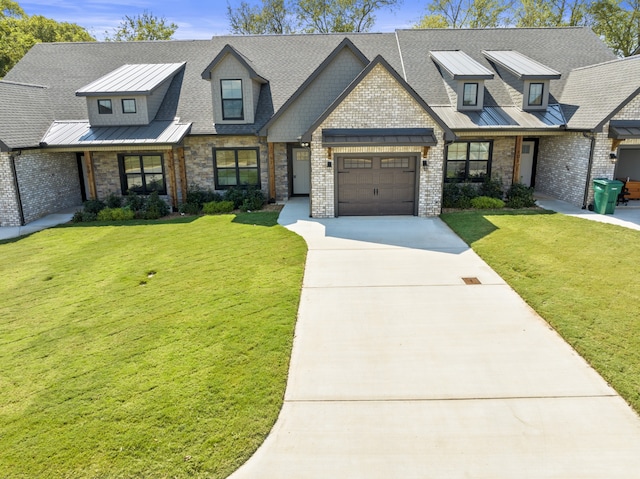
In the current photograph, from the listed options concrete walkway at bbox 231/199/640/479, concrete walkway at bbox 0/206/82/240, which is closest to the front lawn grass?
concrete walkway at bbox 231/199/640/479

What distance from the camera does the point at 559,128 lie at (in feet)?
56.6

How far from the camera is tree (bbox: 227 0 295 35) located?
41188 millimetres

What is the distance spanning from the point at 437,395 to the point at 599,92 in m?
16.2

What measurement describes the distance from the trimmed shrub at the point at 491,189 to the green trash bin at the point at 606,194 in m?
3.28

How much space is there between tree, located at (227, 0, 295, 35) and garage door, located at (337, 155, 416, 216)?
30395 millimetres

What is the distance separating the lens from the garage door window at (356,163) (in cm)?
1606

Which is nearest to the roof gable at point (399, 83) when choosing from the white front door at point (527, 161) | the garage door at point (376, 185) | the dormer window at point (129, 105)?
the garage door at point (376, 185)

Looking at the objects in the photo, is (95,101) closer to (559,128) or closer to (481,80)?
(481,80)

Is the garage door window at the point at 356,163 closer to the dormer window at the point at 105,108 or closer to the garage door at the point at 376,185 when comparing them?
the garage door at the point at 376,185

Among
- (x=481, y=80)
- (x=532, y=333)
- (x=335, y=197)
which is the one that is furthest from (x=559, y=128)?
(x=532, y=333)

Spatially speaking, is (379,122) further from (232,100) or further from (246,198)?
(232,100)

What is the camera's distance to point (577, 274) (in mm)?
10156

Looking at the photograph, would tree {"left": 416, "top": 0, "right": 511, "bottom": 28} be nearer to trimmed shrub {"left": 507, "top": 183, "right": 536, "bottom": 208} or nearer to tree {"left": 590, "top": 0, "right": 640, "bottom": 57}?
tree {"left": 590, "top": 0, "right": 640, "bottom": 57}

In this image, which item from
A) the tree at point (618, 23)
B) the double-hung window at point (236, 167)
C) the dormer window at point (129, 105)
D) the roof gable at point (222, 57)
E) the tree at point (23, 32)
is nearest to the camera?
the roof gable at point (222, 57)
